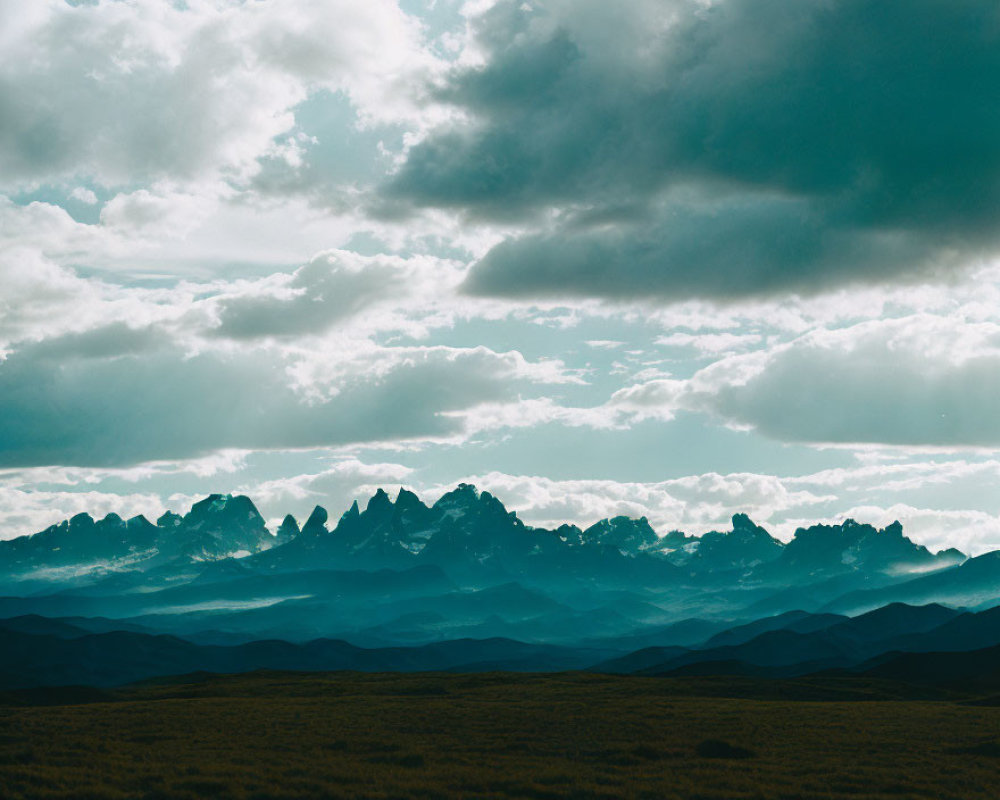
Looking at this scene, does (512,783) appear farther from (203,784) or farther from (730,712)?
(730,712)

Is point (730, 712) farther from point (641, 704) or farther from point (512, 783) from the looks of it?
point (512, 783)

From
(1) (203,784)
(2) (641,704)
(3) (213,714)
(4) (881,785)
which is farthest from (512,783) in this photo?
(2) (641,704)

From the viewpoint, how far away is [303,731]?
234 ft

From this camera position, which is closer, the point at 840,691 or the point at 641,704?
the point at 641,704

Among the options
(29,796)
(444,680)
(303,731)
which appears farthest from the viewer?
(444,680)

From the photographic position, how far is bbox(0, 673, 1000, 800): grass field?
48938mm

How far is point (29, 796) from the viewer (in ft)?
146

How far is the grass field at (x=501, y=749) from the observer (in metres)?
48.9

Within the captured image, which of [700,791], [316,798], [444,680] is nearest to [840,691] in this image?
[444,680]

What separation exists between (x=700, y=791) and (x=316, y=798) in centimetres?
1801

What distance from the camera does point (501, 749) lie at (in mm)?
63125

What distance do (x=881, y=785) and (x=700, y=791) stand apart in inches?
402

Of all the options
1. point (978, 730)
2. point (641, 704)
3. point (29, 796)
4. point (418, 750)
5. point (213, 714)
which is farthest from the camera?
point (641, 704)

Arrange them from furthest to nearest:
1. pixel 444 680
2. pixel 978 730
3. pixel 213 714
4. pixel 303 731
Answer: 1. pixel 444 680
2. pixel 213 714
3. pixel 978 730
4. pixel 303 731
